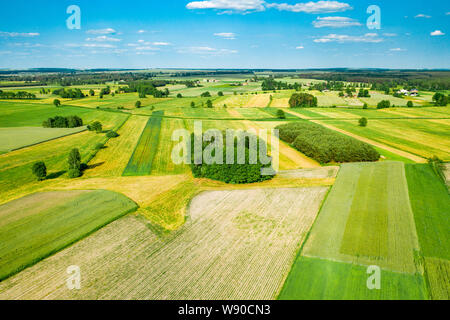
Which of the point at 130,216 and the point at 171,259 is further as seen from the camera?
the point at 130,216

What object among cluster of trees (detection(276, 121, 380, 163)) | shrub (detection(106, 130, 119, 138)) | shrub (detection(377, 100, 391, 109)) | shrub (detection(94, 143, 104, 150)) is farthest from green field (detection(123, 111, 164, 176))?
shrub (detection(377, 100, 391, 109))

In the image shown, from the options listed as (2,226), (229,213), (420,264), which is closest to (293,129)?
(229,213)

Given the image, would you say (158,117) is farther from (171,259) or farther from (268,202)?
(171,259)

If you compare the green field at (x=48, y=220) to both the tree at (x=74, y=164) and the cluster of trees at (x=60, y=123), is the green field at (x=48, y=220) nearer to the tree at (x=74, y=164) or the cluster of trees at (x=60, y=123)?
the tree at (x=74, y=164)

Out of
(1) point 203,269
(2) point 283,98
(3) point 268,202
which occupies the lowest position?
(1) point 203,269

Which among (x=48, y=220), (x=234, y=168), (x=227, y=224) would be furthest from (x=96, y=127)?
(x=227, y=224)

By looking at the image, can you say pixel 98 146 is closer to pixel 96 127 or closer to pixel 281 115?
pixel 96 127

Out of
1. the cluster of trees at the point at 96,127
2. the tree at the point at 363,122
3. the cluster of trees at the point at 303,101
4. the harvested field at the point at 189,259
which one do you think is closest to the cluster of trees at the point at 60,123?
the cluster of trees at the point at 96,127
